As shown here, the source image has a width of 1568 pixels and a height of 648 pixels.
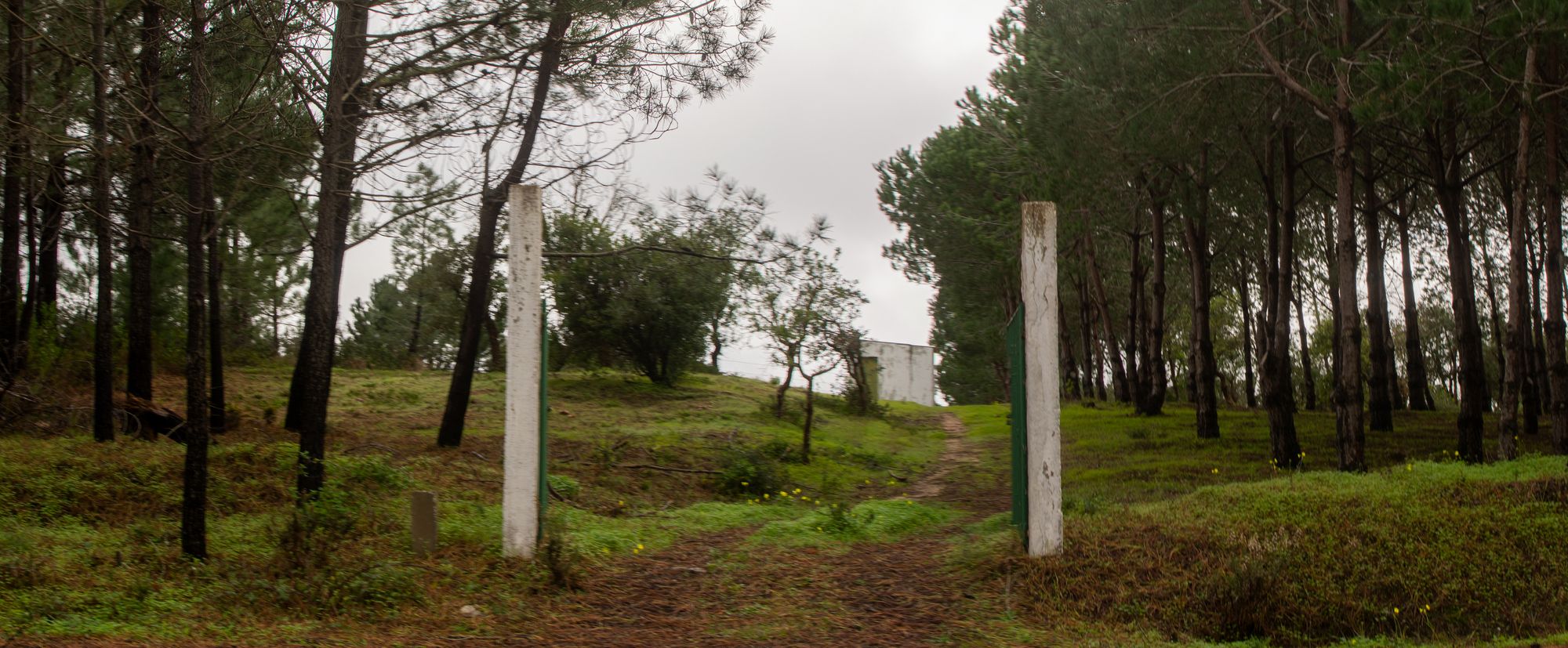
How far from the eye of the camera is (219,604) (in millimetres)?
6680

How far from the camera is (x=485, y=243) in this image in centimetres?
1423

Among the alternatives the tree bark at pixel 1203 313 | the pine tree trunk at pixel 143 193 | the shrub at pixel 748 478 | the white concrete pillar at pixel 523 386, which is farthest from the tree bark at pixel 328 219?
the tree bark at pixel 1203 313

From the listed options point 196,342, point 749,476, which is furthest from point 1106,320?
point 196,342

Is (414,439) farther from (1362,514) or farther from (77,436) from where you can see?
(1362,514)

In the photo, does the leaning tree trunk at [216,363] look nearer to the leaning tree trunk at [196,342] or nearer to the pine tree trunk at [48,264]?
the pine tree trunk at [48,264]

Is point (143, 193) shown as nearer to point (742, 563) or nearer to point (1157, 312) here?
point (742, 563)

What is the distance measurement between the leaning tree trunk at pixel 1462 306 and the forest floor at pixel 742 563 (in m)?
3.71

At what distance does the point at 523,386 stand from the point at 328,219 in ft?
10.6

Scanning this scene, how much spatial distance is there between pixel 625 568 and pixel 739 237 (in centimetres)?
957

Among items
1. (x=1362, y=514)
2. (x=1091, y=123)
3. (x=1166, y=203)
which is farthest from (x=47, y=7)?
(x=1166, y=203)

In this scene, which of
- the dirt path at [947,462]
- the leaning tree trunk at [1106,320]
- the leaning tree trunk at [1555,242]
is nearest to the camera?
the leaning tree trunk at [1555,242]

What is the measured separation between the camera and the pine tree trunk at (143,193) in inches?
333

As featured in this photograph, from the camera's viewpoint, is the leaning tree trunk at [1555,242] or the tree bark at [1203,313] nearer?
the leaning tree trunk at [1555,242]

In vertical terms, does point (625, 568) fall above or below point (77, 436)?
below
